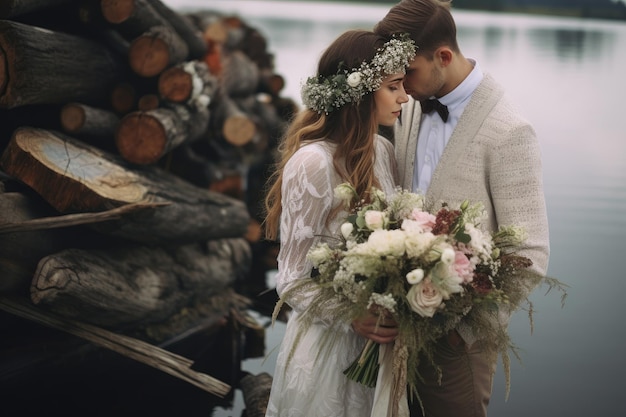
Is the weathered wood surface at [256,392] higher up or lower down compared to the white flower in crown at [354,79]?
lower down

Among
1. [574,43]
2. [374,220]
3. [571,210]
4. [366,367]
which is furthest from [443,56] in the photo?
[574,43]

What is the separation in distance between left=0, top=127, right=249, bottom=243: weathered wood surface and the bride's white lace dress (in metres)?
1.95

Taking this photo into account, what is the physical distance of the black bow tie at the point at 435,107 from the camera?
136 inches

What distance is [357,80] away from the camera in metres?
3.12

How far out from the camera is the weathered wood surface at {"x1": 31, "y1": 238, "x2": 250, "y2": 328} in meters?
4.55

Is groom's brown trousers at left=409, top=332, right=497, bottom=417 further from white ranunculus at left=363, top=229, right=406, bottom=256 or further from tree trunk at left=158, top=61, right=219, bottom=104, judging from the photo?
tree trunk at left=158, top=61, right=219, bottom=104

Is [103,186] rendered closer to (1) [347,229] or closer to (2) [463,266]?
(1) [347,229]

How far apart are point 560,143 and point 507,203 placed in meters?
11.7

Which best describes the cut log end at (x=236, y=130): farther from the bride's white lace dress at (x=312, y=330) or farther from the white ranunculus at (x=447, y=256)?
the white ranunculus at (x=447, y=256)

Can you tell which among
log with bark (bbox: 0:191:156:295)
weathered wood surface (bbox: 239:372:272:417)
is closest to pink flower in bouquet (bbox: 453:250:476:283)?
weathered wood surface (bbox: 239:372:272:417)

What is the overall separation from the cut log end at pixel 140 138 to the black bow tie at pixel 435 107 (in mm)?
2523

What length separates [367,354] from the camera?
3.00 meters

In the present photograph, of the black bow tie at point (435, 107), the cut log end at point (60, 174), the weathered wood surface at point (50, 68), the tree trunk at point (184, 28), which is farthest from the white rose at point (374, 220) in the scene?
the tree trunk at point (184, 28)

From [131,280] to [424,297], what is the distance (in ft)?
9.68
